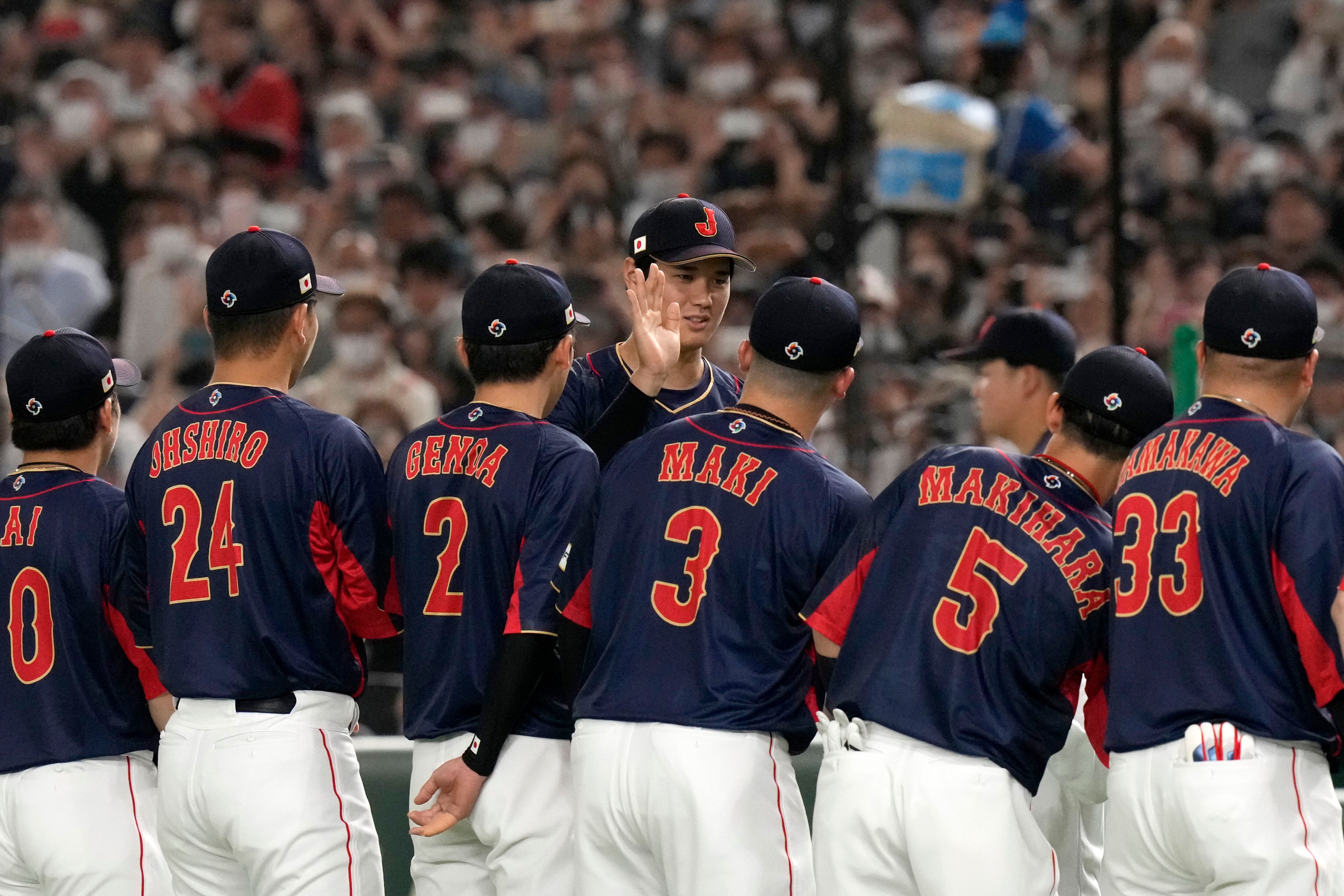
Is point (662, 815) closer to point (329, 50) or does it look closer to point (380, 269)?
point (380, 269)

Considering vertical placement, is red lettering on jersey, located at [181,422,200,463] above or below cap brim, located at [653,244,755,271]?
below

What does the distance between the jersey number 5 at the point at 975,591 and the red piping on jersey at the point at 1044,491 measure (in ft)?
0.58

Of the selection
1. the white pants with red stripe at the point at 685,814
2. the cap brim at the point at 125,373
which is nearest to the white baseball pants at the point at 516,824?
the white pants with red stripe at the point at 685,814

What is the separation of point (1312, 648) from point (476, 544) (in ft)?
6.41

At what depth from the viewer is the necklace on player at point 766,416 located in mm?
4250

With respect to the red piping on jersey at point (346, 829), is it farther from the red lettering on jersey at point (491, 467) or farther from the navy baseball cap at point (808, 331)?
the navy baseball cap at point (808, 331)

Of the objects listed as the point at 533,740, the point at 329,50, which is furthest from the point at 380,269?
the point at 533,740

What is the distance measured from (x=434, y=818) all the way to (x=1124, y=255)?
4.40 m

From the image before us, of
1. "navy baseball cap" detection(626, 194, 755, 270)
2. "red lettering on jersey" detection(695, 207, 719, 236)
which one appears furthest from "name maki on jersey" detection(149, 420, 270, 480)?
"red lettering on jersey" detection(695, 207, 719, 236)

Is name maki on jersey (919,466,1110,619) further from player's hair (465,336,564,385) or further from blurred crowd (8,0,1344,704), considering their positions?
blurred crowd (8,0,1344,704)

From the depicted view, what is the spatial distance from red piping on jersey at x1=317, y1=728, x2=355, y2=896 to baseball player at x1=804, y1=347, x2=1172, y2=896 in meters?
1.13

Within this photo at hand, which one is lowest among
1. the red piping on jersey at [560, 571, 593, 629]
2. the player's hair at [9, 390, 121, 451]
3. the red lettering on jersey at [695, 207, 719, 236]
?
the red piping on jersey at [560, 571, 593, 629]

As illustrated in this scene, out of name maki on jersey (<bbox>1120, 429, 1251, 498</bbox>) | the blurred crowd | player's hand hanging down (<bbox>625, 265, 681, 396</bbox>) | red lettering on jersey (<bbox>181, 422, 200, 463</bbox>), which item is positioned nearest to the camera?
name maki on jersey (<bbox>1120, 429, 1251, 498</bbox>)

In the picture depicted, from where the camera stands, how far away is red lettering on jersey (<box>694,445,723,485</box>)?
13.5 feet
